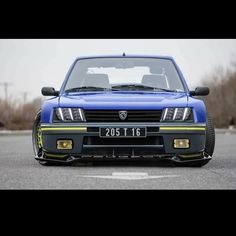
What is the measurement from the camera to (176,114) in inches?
349

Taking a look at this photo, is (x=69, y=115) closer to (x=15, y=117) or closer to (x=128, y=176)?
(x=128, y=176)

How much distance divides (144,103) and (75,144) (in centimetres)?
99

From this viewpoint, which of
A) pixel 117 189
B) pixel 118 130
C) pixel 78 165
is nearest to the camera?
pixel 117 189

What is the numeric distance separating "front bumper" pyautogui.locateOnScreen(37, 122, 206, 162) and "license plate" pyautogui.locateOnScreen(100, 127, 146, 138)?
5 centimetres

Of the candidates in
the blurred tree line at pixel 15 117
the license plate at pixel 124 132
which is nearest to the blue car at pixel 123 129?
the license plate at pixel 124 132

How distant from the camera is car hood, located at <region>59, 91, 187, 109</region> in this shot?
8.86 metres

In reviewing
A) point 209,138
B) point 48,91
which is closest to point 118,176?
point 209,138

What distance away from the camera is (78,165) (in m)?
9.84

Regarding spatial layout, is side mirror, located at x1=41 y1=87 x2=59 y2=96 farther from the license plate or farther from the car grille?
the license plate

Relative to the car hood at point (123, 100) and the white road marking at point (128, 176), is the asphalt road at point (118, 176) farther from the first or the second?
the car hood at point (123, 100)

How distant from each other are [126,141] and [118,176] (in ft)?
1.84

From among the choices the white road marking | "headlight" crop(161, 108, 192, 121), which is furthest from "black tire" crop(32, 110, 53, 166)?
"headlight" crop(161, 108, 192, 121)

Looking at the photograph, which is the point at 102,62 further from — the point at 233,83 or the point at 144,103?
the point at 233,83

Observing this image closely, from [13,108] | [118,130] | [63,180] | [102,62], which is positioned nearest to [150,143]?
[118,130]
